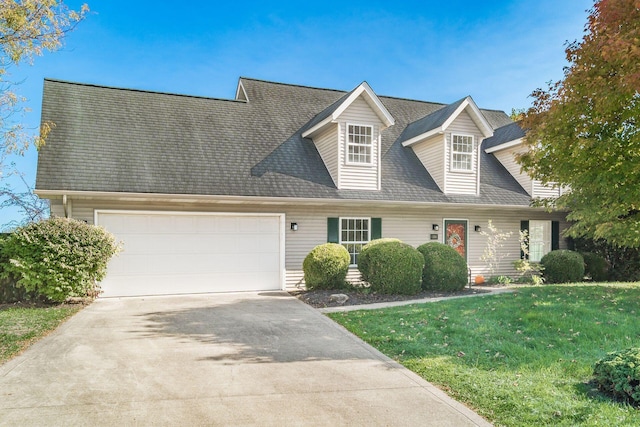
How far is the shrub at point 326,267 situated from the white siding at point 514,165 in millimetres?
8461

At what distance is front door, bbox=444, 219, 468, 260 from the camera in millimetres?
14702

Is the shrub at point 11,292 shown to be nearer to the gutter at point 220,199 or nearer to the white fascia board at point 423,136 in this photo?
the gutter at point 220,199

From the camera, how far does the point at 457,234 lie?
14.9 meters

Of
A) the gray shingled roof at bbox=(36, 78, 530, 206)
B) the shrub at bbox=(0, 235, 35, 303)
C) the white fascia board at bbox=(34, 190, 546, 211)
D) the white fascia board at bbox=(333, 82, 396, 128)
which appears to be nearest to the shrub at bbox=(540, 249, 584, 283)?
the gray shingled roof at bbox=(36, 78, 530, 206)

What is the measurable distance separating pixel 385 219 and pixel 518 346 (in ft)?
26.3

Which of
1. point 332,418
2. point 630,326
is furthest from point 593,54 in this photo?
point 332,418

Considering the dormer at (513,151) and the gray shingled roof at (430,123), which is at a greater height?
the gray shingled roof at (430,123)

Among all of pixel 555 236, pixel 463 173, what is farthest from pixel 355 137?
pixel 555 236

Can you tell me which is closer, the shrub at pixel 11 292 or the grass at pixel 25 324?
the grass at pixel 25 324

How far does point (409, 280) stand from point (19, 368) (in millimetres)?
8260

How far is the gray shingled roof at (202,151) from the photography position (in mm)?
11461

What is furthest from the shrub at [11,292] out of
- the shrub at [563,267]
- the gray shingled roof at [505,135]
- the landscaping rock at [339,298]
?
the gray shingled roof at [505,135]

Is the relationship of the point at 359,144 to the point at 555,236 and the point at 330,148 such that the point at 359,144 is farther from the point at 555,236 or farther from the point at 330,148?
the point at 555,236

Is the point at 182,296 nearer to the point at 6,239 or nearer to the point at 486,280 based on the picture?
the point at 6,239
